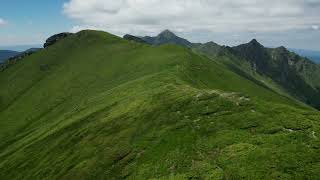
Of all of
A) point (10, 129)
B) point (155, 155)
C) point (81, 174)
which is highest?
point (155, 155)

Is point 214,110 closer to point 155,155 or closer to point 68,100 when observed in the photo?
point 155,155

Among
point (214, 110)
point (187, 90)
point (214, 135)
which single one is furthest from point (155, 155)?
point (187, 90)

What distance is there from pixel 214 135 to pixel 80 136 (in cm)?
4660

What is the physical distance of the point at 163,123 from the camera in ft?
242

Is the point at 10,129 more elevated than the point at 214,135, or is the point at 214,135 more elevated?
the point at 214,135

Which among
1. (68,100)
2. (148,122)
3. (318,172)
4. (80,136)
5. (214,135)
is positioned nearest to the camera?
(318,172)

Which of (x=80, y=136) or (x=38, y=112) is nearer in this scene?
(x=80, y=136)

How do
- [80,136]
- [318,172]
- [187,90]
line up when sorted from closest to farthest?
[318,172] → [187,90] → [80,136]

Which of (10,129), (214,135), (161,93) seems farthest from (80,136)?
(10,129)

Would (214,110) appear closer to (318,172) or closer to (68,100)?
(318,172)

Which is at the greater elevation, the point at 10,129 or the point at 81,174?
the point at 81,174

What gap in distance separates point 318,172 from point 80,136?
64.8m

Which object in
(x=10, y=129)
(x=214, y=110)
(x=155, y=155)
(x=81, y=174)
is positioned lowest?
(x=10, y=129)

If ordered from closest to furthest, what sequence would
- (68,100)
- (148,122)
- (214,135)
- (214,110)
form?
(214,135)
(214,110)
(148,122)
(68,100)
